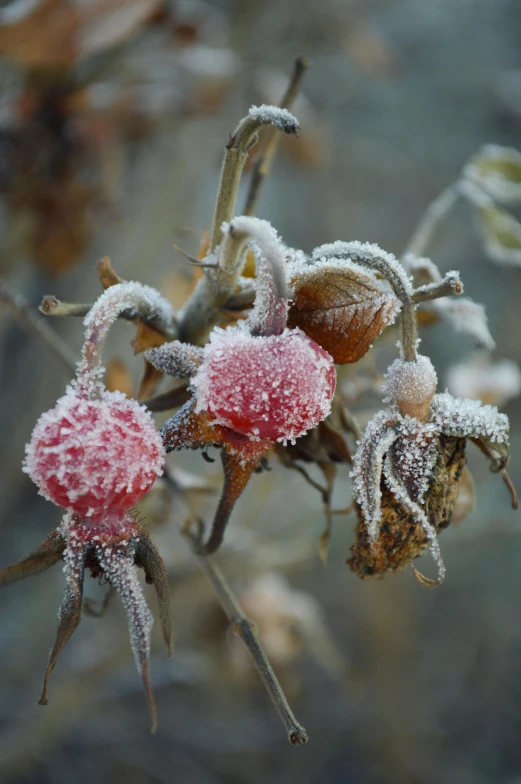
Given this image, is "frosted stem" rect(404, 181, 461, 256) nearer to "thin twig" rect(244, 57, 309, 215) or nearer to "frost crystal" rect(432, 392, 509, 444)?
"thin twig" rect(244, 57, 309, 215)

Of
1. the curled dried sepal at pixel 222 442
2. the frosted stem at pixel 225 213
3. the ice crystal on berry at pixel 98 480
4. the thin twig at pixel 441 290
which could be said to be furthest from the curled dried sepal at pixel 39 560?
the thin twig at pixel 441 290

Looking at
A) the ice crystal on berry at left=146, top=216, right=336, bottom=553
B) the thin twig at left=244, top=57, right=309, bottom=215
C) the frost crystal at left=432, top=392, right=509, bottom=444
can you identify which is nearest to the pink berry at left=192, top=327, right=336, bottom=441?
the ice crystal on berry at left=146, top=216, right=336, bottom=553

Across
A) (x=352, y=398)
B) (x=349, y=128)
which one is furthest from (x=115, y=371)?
(x=349, y=128)

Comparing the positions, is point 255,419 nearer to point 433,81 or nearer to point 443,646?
point 443,646

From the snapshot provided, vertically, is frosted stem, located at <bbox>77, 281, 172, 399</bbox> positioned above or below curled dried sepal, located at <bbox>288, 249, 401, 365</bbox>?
below

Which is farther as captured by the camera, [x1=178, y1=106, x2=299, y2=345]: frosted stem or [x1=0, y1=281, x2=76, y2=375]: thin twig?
[x1=0, y1=281, x2=76, y2=375]: thin twig

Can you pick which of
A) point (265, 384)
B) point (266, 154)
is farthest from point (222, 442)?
point (266, 154)

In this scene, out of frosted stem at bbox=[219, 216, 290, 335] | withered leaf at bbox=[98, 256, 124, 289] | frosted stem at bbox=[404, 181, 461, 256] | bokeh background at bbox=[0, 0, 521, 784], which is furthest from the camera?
bokeh background at bbox=[0, 0, 521, 784]

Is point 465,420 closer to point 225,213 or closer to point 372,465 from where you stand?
point 372,465

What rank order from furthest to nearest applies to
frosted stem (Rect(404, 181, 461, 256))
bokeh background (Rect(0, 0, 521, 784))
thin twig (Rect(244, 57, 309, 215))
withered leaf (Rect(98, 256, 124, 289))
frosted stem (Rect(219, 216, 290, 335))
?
bokeh background (Rect(0, 0, 521, 784))
frosted stem (Rect(404, 181, 461, 256))
thin twig (Rect(244, 57, 309, 215))
withered leaf (Rect(98, 256, 124, 289))
frosted stem (Rect(219, 216, 290, 335))
